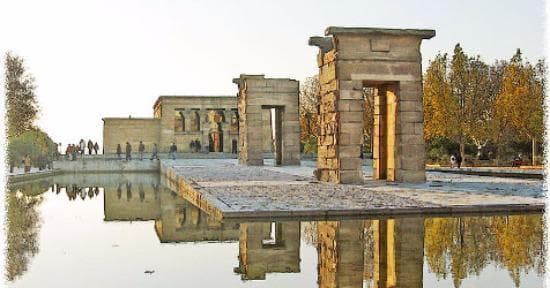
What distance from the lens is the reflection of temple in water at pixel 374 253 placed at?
6504 millimetres

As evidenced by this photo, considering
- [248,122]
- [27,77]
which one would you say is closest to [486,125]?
[248,122]

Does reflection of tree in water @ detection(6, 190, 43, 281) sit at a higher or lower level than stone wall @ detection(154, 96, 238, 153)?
lower

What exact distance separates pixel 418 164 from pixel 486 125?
2413cm

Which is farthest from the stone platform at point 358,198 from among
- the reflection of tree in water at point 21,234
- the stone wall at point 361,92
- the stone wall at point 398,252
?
the reflection of tree in water at point 21,234

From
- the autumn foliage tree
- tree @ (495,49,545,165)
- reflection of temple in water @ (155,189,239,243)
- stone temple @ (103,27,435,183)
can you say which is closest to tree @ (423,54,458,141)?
the autumn foliage tree

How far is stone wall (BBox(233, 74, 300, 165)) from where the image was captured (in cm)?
3228

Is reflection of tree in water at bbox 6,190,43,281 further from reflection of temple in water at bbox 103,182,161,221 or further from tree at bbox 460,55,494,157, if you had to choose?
tree at bbox 460,55,494,157

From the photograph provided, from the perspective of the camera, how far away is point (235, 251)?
865cm

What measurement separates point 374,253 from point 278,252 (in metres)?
1.16

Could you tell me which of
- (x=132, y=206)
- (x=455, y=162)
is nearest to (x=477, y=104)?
(x=455, y=162)

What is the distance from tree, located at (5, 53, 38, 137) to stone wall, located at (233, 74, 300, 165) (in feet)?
61.6

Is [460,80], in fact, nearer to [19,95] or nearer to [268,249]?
[19,95]

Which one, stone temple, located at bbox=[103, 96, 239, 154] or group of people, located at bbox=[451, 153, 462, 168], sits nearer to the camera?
group of people, located at bbox=[451, 153, 462, 168]

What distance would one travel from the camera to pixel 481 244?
8664mm
